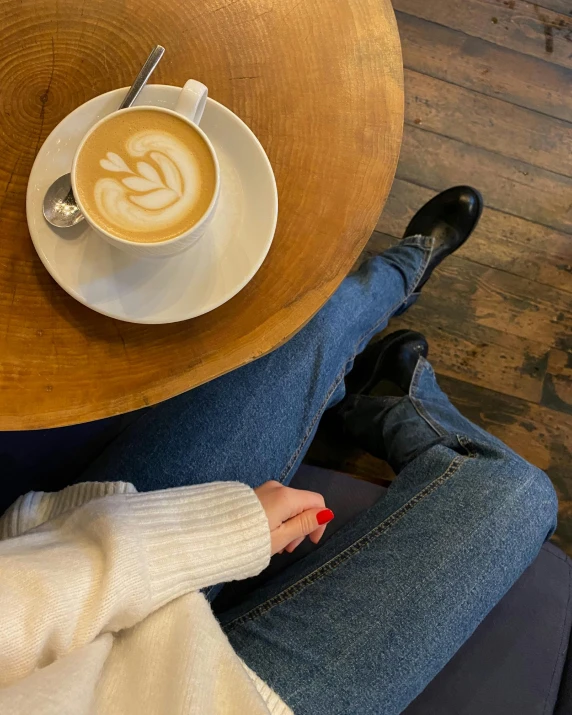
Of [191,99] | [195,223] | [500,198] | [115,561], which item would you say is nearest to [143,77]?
[191,99]

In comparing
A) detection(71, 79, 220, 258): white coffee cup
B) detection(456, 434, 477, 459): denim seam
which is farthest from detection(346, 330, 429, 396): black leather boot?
detection(71, 79, 220, 258): white coffee cup

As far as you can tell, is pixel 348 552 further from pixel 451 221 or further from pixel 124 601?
pixel 451 221

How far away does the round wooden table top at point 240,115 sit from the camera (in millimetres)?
595

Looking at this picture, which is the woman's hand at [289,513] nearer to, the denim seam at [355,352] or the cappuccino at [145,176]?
the denim seam at [355,352]

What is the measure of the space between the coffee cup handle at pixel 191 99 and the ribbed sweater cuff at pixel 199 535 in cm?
44

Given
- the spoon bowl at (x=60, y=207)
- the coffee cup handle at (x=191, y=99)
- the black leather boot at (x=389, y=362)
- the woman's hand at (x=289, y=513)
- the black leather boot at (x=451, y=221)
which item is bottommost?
the woman's hand at (x=289, y=513)

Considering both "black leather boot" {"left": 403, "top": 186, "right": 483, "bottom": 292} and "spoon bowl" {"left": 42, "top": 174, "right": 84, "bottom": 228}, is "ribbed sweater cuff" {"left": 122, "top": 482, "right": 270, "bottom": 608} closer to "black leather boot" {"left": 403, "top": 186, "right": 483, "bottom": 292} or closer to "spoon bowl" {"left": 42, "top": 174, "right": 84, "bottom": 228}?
"spoon bowl" {"left": 42, "top": 174, "right": 84, "bottom": 228}

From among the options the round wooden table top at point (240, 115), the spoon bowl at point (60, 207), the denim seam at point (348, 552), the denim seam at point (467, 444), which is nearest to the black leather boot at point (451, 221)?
the denim seam at point (467, 444)

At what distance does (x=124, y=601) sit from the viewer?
58cm

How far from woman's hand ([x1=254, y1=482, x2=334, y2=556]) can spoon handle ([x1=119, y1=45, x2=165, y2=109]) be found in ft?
1.69

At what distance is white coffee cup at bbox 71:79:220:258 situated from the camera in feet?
1.74

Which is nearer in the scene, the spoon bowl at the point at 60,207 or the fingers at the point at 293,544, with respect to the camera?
the spoon bowl at the point at 60,207

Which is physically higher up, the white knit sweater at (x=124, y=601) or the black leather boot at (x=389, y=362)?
the black leather boot at (x=389, y=362)

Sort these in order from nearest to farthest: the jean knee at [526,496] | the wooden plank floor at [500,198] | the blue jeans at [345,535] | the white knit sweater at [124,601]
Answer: the white knit sweater at [124,601] → the blue jeans at [345,535] → the jean knee at [526,496] → the wooden plank floor at [500,198]
